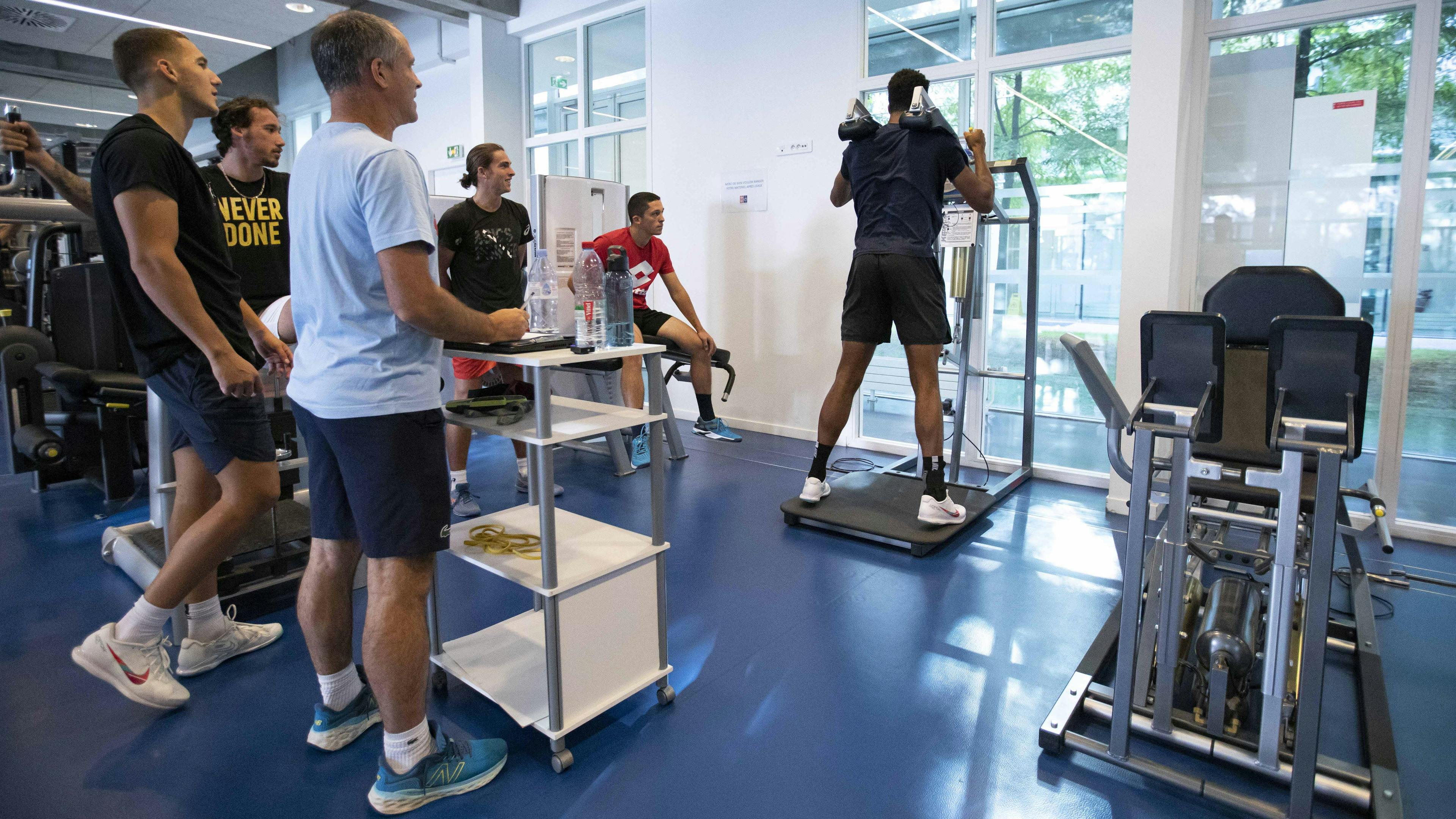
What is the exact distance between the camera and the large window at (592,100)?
5938mm

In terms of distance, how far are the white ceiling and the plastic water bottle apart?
6.35m

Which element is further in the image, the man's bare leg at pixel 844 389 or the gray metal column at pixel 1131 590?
the man's bare leg at pixel 844 389

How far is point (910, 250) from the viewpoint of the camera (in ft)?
9.75

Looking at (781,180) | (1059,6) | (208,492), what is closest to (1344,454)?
(208,492)

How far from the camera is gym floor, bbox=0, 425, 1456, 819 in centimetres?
161

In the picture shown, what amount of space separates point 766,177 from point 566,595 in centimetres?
386

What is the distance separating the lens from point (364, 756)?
5.74 ft

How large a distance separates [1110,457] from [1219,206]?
93.7 inches

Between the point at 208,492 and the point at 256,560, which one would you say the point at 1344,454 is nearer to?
the point at 208,492

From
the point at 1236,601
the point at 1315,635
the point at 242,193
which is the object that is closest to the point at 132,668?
the point at 242,193

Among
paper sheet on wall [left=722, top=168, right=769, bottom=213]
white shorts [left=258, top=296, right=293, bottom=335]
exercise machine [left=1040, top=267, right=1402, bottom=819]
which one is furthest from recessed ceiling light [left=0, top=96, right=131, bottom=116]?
exercise machine [left=1040, top=267, right=1402, bottom=819]

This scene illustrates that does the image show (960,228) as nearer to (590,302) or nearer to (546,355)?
(590,302)

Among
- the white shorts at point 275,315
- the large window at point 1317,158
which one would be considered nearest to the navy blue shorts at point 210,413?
the white shorts at point 275,315

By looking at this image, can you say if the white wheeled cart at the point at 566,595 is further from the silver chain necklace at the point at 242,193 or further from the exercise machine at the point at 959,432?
the exercise machine at the point at 959,432
